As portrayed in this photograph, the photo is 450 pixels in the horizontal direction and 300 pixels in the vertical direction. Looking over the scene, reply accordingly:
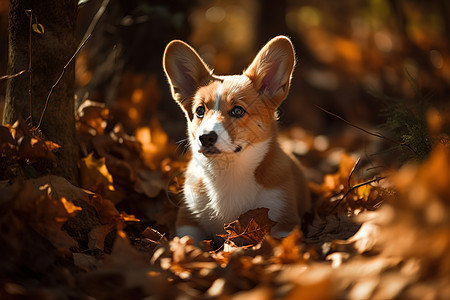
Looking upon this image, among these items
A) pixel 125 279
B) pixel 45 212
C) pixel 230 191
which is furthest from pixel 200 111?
pixel 125 279

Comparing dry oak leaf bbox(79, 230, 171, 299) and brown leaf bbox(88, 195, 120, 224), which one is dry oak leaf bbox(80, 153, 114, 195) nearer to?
brown leaf bbox(88, 195, 120, 224)

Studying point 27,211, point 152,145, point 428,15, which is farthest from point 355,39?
point 27,211

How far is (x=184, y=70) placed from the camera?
3.26 meters

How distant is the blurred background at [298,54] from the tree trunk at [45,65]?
2.72 feet

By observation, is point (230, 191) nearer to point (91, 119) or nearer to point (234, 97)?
point (234, 97)

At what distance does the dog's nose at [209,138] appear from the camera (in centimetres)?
266

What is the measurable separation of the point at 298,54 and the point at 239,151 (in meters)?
5.06

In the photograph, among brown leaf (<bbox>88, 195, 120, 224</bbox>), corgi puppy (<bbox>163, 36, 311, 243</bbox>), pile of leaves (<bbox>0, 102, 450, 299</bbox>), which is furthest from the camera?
corgi puppy (<bbox>163, 36, 311, 243</bbox>)

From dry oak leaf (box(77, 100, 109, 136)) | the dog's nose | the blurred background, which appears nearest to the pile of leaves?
dry oak leaf (box(77, 100, 109, 136))

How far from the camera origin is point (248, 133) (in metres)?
2.89

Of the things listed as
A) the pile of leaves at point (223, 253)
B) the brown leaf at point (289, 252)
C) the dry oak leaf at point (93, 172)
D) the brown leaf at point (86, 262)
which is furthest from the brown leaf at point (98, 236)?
the brown leaf at point (289, 252)

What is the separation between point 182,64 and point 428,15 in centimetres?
749

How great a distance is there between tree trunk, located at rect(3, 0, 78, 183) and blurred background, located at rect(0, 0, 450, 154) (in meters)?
0.83

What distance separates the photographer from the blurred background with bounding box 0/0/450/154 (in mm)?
4605
